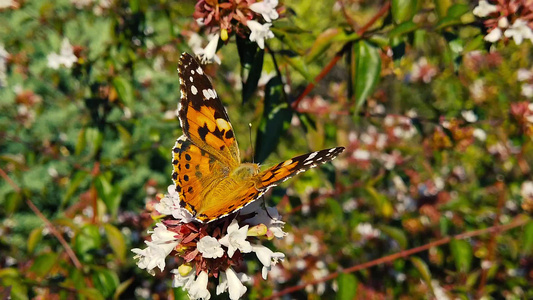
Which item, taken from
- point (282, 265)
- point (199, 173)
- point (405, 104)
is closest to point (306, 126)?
point (199, 173)

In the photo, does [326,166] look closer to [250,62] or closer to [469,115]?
[250,62]

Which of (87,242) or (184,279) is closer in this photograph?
(184,279)

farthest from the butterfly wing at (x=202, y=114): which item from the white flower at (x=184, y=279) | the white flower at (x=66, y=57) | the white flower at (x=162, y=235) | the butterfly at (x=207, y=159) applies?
the white flower at (x=66, y=57)

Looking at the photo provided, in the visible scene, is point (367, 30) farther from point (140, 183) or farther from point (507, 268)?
point (140, 183)

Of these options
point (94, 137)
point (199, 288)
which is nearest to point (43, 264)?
point (94, 137)

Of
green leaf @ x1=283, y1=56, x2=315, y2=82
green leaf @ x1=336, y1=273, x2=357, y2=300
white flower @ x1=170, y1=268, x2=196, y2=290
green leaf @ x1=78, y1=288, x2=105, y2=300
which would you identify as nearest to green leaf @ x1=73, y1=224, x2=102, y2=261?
green leaf @ x1=78, y1=288, x2=105, y2=300
